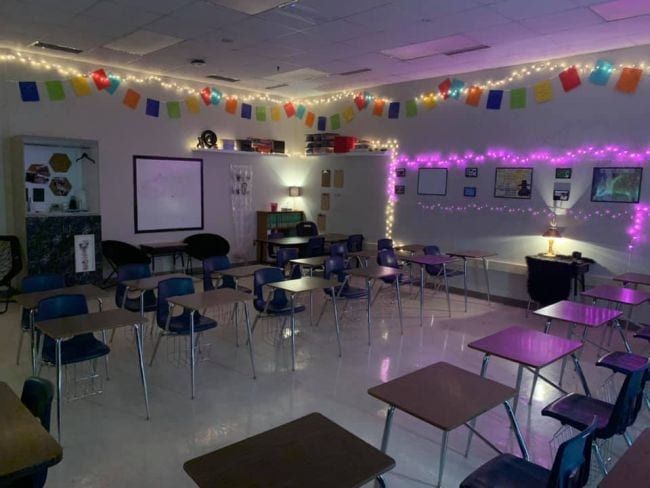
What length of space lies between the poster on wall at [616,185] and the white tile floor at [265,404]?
183cm

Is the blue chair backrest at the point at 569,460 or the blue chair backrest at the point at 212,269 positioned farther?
the blue chair backrest at the point at 212,269

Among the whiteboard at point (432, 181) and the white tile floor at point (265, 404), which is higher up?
the whiteboard at point (432, 181)

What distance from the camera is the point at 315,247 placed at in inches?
309

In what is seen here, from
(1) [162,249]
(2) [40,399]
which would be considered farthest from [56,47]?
(2) [40,399]

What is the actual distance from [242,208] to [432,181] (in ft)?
12.2

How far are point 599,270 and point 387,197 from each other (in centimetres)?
363

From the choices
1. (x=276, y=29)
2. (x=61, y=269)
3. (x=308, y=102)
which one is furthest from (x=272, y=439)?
(x=308, y=102)

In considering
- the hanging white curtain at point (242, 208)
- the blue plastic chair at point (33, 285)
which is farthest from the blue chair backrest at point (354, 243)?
A: the blue plastic chair at point (33, 285)

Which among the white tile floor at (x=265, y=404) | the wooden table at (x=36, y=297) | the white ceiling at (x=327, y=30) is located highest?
the white ceiling at (x=327, y=30)

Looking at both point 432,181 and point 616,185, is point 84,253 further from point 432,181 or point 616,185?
point 616,185

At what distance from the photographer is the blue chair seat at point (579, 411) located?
103 inches

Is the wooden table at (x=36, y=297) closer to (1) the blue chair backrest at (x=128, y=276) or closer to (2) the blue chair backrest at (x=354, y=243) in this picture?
(1) the blue chair backrest at (x=128, y=276)

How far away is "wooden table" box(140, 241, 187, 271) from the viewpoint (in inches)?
312

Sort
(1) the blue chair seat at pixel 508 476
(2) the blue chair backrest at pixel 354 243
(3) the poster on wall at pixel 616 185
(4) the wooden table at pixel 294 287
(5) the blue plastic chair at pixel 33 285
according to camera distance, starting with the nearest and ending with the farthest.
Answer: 1. (1) the blue chair seat at pixel 508 476
2. (5) the blue plastic chair at pixel 33 285
3. (4) the wooden table at pixel 294 287
4. (3) the poster on wall at pixel 616 185
5. (2) the blue chair backrest at pixel 354 243
